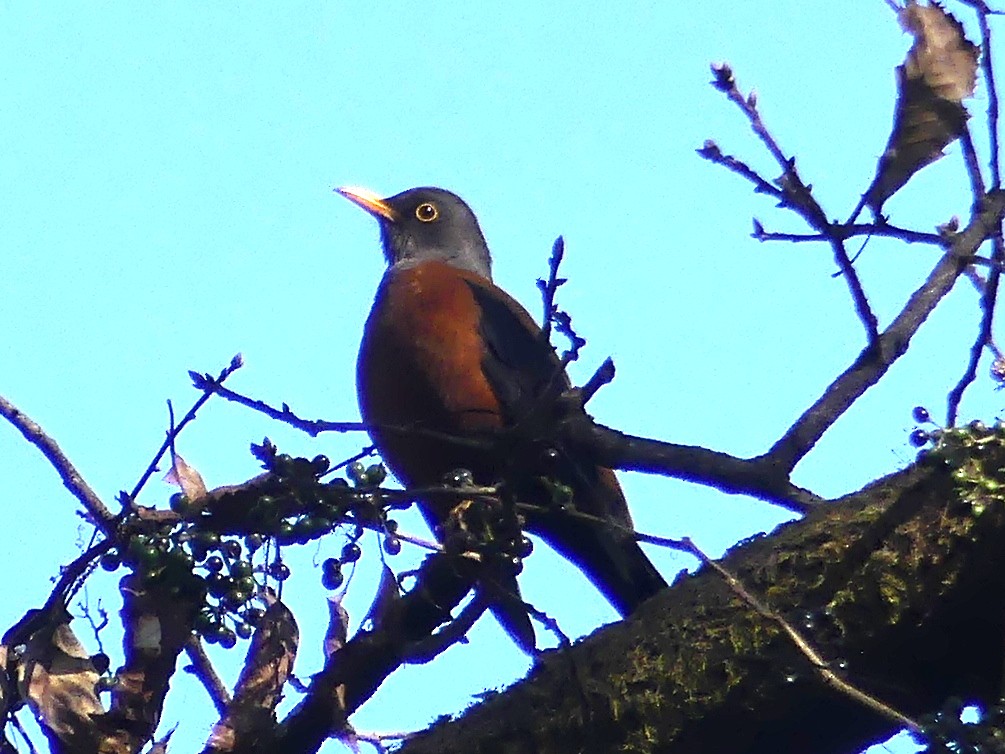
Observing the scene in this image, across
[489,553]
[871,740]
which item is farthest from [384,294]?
[871,740]

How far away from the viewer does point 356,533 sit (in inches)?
149

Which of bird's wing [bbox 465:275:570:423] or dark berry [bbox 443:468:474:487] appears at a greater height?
bird's wing [bbox 465:275:570:423]

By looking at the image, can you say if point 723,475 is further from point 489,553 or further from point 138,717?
point 138,717

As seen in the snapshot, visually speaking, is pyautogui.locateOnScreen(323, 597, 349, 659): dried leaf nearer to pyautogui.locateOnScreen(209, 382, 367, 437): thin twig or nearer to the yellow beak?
pyautogui.locateOnScreen(209, 382, 367, 437): thin twig

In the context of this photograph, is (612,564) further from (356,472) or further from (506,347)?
(356,472)

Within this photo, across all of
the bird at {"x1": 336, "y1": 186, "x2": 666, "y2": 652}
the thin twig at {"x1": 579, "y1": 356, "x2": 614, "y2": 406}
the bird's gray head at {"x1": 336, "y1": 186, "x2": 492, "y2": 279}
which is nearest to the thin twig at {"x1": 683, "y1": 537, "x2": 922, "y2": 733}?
the thin twig at {"x1": 579, "y1": 356, "x2": 614, "y2": 406}

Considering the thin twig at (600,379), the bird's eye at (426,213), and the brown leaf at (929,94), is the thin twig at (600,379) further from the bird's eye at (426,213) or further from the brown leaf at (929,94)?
the bird's eye at (426,213)

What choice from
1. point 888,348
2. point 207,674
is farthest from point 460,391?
point 888,348

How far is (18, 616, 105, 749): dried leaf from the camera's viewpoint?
3691 millimetres

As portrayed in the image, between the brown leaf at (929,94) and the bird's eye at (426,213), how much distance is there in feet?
15.6

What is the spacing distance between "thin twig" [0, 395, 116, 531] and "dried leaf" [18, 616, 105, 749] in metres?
0.29

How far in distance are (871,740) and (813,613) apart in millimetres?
430

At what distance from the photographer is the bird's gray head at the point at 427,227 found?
820 centimetres

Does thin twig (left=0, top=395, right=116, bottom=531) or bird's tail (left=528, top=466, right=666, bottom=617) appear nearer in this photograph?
thin twig (left=0, top=395, right=116, bottom=531)
